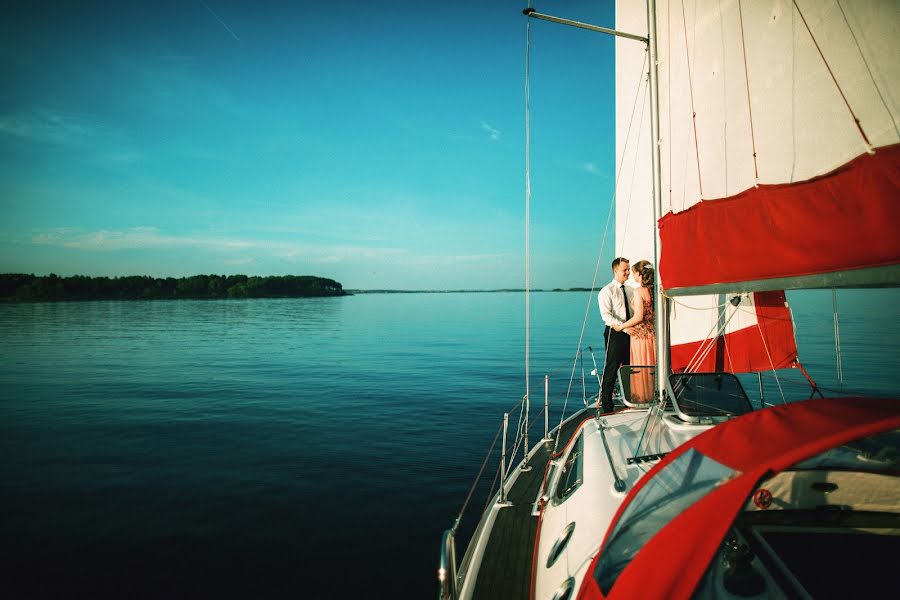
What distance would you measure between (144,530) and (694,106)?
9.81 meters

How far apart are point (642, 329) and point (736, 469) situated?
525cm

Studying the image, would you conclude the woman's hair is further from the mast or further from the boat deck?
the boat deck

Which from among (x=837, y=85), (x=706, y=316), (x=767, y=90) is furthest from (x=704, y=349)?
(x=837, y=85)

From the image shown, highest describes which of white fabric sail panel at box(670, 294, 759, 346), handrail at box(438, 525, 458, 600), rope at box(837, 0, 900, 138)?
rope at box(837, 0, 900, 138)

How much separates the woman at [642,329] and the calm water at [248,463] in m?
3.84

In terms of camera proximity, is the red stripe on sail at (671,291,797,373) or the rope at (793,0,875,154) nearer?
the rope at (793,0,875,154)

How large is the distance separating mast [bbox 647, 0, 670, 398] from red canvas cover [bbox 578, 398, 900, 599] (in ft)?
8.88

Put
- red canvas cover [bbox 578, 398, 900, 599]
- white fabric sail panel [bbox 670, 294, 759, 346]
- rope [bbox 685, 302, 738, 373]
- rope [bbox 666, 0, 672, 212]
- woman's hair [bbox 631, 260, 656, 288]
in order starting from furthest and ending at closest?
1. woman's hair [bbox 631, 260, 656, 288]
2. rope [bbox 666, 0, 672, 212]
3. rope [bbox 685, 302, 738, 373]
4. white fabric sail panel [bbox 670, 294, 759, 346]
5. red canvas cover [bbox 578, 398, 900, 599]

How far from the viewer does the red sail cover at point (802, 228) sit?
2455mm

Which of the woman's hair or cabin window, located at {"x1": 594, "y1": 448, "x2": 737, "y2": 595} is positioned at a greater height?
the woman's hair

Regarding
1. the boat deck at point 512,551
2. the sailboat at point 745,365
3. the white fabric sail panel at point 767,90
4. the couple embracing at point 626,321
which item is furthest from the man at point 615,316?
the boat deck at point 512,551

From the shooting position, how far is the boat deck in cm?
389

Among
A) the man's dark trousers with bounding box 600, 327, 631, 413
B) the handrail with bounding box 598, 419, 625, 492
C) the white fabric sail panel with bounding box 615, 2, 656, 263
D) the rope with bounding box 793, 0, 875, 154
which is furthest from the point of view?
the white fabric sail panel with bounding box 615, 2, 656, 263

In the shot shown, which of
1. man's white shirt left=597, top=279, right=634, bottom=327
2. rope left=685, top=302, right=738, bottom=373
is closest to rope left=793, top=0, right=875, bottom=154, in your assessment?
rope left=685, top=302, right=738, bottom=373
